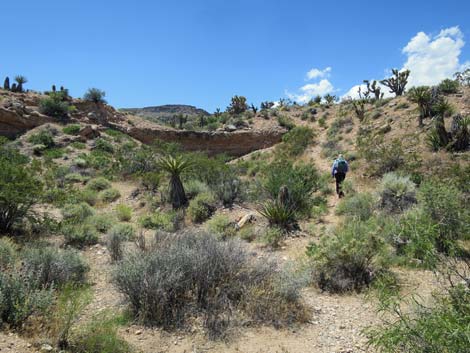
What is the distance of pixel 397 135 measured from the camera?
1634 cm

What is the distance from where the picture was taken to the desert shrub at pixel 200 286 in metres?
4.32

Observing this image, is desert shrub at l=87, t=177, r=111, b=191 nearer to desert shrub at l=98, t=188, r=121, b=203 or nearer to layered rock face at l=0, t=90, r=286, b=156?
desert shrub at l=98, t=188, r=121, b=203

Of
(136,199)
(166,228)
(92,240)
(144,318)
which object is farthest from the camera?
(136,199)

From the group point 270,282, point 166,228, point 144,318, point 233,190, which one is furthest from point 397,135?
point 144,318

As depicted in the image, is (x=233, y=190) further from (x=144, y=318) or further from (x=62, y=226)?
(x=144, y=318)

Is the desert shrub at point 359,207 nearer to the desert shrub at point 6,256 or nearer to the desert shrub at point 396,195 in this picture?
the desert shrub at point 396,195

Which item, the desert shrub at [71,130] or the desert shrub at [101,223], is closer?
the desert shrub at [101,223]

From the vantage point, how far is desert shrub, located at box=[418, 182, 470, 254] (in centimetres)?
590

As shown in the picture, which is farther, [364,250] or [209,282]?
[364,250]

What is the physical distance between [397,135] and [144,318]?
613 inches

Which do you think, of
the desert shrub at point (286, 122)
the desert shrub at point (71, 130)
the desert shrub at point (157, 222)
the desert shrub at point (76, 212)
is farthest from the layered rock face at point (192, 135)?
the desert shrub at point (157, 222)

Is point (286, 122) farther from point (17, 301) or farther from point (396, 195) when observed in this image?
point (17, 301)

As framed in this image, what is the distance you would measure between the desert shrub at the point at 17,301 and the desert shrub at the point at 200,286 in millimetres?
1009

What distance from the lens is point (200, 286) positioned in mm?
4699
